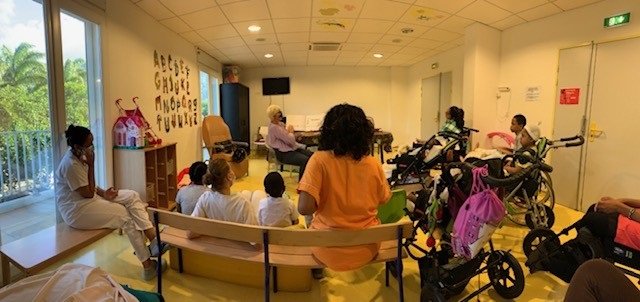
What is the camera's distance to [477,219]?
172 centimetres

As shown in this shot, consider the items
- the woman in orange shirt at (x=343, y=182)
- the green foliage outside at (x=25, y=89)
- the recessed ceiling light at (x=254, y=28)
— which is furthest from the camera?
the recessed ceiling light at (x=254, y=28)

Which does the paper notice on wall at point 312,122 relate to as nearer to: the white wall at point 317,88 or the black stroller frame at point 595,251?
the white wall at point 317,88

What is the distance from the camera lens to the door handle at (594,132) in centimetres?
381

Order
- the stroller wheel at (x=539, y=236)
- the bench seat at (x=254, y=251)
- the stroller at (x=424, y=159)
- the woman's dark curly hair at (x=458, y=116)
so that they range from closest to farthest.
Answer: the bench seat at (x=254, y=251) < the stroller wheel at (x=539, y=236) < the stroller at (x=424, y=159) < the woman's dark curly hair at (x=458, y=116)

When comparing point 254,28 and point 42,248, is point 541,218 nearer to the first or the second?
point 42,248

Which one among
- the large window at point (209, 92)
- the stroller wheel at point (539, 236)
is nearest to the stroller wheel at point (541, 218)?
the stroller wheel at point (539, 236)

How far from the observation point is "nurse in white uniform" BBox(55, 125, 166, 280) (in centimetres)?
238

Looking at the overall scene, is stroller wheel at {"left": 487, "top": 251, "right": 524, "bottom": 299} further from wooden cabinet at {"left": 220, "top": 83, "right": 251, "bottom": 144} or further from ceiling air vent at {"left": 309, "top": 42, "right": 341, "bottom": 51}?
wooden cabinet at {"left": 220, "top": 83, "right": 251, "bottom": 144}

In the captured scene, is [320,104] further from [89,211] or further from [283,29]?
[89,211]

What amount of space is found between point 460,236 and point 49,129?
333cm

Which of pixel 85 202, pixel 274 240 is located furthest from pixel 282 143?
pixel 274 240

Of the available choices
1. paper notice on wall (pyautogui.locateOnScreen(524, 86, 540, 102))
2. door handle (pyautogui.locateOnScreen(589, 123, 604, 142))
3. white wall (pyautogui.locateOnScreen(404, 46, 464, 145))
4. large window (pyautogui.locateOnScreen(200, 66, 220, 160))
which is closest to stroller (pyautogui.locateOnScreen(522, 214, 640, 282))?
door handle (pyautogui.locateOnScreen(589, 123, 604, 142))

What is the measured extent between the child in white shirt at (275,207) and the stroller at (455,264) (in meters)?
0.85

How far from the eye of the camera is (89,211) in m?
2.41
